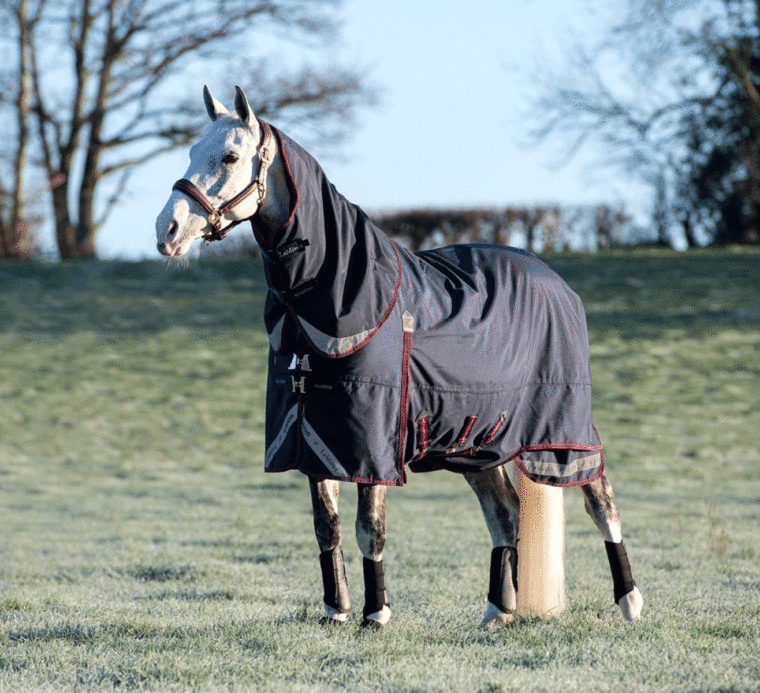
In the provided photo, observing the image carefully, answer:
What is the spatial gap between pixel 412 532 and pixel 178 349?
9170 mm

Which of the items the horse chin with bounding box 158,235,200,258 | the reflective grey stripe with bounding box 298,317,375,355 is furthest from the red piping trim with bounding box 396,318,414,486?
the horse chin with bounding box 158,235,200,258

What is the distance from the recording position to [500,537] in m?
5.07

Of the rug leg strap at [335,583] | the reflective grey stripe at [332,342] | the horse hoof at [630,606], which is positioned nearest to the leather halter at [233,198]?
the reflective grey stripe at [332,342]

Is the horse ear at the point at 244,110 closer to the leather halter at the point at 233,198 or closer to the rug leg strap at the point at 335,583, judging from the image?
the leather halter at the point at 233,198

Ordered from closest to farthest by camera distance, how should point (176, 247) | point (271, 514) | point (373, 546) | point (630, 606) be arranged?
point (176, 247), point (373, 546), point (630, 606), point (271, 514)

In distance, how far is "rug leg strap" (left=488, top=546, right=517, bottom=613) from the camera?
4.97 metres

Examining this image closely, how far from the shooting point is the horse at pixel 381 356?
421 centimetres

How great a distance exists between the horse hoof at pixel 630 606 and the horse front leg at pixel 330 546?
1297mm

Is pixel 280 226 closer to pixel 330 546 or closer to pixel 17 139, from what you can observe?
pixel 330 546

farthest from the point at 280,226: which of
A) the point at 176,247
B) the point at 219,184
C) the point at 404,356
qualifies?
the point at 404,356

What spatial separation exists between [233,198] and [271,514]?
583cm

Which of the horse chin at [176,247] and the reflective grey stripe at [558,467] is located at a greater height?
the horse chin at [176,247]

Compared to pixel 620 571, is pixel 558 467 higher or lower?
higher

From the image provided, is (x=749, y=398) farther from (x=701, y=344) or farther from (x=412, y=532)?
(x=412, y=532)
